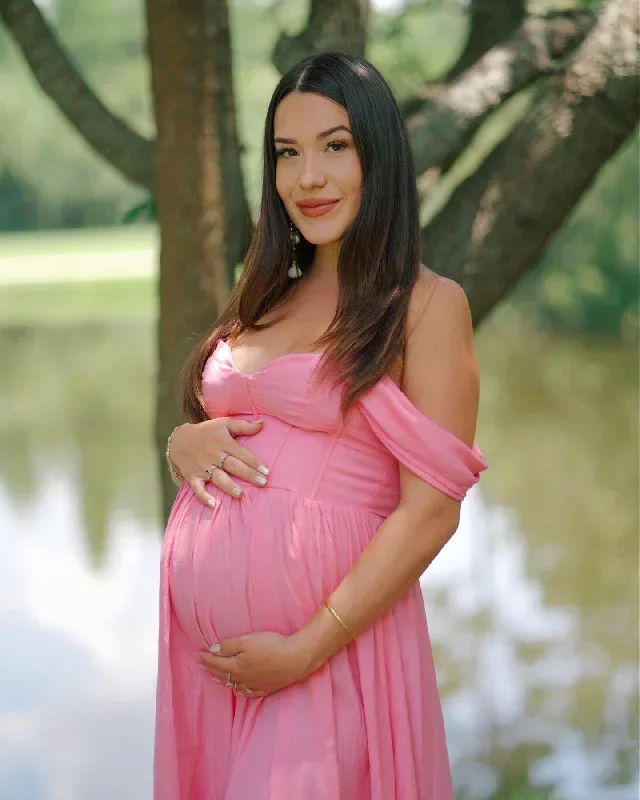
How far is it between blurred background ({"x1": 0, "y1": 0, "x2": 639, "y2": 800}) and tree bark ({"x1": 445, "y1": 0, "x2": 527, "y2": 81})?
0.73ft

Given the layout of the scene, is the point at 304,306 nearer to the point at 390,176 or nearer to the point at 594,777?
the point at 390,176

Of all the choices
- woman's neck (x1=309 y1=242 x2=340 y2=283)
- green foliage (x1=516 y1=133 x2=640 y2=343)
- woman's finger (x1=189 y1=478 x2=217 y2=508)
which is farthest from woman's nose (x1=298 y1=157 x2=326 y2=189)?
green foliage (x1=516 y1=133 x2=640 y2=343)

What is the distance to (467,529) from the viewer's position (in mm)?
8391

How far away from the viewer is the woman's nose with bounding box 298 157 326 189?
208 cm

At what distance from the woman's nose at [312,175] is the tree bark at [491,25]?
1828 millimetres

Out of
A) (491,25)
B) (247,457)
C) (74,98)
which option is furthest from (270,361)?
(491,25)

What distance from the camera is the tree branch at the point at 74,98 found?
3521 millimetres


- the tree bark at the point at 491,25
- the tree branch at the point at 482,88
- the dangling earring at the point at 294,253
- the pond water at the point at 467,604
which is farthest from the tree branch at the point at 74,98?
the pond water at the point at 467,604

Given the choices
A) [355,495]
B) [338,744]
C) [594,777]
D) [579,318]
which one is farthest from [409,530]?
[579,318]

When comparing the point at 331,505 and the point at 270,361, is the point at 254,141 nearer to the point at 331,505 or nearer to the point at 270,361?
the point at 270,361

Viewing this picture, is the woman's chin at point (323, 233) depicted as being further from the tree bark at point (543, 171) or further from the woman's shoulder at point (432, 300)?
the tree bark at point (543, 171)

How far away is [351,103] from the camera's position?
2072 mm

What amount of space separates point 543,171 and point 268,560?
58.3 inches

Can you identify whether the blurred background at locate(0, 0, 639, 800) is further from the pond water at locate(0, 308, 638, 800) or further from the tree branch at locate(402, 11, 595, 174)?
the tree branch at locate(402, 11, 595, 174)
